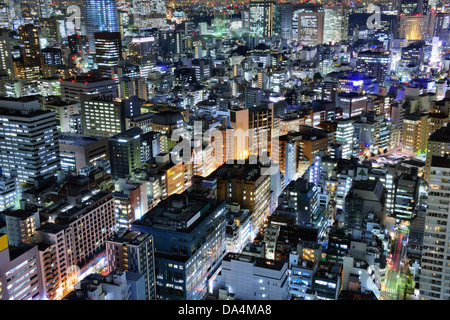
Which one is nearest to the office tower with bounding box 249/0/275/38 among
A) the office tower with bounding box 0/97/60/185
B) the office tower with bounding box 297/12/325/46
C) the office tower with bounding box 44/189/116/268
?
the office tower with bounding box 297/12/325/46

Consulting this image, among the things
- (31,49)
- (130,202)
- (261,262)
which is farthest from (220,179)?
(31,49)

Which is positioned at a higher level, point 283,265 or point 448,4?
point 448,4

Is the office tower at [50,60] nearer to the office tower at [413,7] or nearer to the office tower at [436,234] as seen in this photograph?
the office tower at [436,234]

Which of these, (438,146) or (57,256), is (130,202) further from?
(438,146)

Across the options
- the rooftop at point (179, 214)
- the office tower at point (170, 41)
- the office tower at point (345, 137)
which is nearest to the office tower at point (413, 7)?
the office tower at point (170, 41)

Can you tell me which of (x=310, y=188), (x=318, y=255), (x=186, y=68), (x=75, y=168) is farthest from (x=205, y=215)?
(x=186, y=68)

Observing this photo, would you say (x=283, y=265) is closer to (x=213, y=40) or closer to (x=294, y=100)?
(x=294, y=100)
